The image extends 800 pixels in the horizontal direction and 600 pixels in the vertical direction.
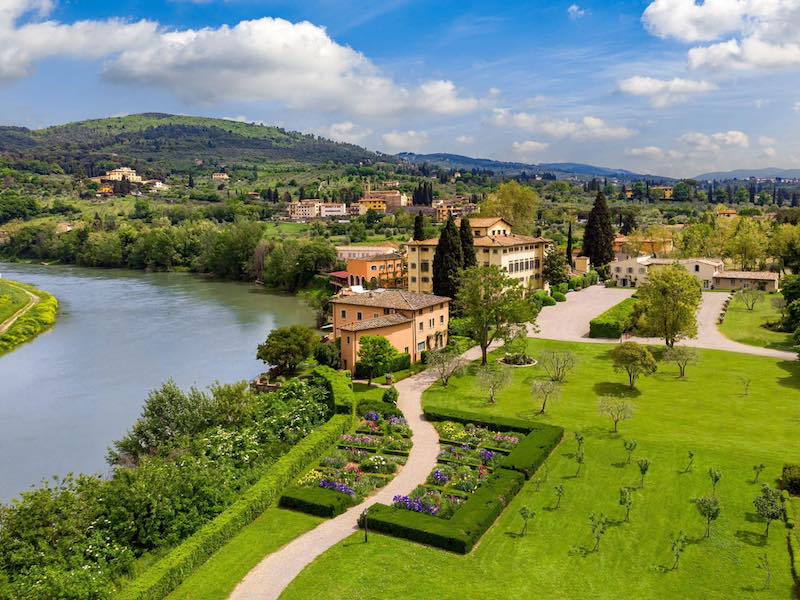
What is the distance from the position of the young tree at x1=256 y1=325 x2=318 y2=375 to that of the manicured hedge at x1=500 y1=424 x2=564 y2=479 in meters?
16.4

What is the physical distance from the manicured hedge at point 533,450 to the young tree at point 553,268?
130 feet

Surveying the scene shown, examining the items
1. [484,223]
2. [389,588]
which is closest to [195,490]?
[389,588]

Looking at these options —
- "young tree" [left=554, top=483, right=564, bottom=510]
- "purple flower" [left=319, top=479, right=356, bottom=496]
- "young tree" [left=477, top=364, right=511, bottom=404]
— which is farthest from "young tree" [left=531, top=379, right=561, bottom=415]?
"purple flower" [left=319, top=479, right=356, bottom=496]

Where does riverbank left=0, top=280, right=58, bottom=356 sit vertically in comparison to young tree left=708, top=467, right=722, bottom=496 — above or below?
below

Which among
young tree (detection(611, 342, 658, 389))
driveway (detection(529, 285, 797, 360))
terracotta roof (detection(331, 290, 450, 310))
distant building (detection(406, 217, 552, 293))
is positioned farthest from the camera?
distant building (detection(406, 217, 552, 293))

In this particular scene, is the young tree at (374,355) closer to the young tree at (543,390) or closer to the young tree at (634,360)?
the young tree at (543,390)

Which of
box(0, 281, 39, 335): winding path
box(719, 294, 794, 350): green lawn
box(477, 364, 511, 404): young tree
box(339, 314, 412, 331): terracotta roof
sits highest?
box(339, 314, 412, 331): terracotta roof

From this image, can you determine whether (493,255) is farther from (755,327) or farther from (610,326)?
(755,327)

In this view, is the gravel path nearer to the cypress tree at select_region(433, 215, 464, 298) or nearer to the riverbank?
the cypress tree at select_region(433, 215, 464, 298)

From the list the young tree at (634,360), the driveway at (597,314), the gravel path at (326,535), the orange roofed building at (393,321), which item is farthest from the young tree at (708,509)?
the driveway at (597,314)

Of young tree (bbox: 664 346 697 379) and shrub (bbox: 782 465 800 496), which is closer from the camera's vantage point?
shrub (bbox: 782 465 800 496)

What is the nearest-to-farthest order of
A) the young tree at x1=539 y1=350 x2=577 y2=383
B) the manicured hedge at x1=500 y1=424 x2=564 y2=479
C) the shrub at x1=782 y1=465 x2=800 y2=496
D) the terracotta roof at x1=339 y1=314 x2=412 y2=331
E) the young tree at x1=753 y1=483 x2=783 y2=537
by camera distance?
the young tree at x1=753 y1=483 x2=783 y2=537 → the shrub at x1=782 y1=465 x2=800 y2=496 → the manicured hedge at x1=500 y1=424 x2=564 y2=479 → the young tree at x1=539 y1=350 x2=577 y2=383 → the terracotta roof at x1=339 y1=314 x2=412 y2=331

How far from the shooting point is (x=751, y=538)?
18094 mm

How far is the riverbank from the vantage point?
168 feet
